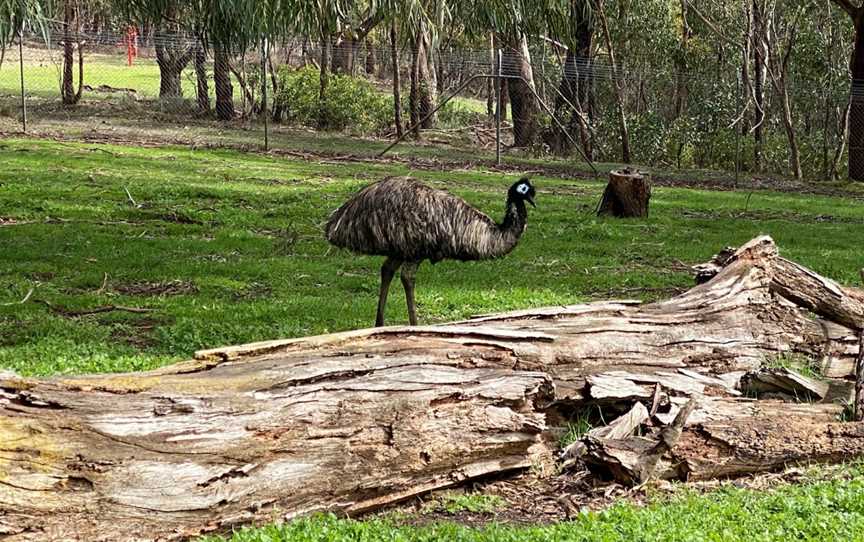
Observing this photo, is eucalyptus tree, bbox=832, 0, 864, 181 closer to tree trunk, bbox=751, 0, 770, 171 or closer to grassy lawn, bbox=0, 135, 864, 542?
tree trunk, bbox=751, 0, 770, 171

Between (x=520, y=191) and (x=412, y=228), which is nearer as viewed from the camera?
(x=412, y=228)

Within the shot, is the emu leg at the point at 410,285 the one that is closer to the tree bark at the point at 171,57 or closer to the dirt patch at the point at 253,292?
the dirt patch at the point at 253,292

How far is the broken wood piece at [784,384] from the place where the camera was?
24.9 ft

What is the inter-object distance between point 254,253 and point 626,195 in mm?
6374

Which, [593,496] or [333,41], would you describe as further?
[333,41]

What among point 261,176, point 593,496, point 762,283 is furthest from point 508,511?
point 261,176

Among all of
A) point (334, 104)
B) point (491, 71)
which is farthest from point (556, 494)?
point (491, 71)

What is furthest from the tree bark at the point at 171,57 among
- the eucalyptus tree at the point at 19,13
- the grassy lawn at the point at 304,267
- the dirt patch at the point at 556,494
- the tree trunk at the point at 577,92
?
the dirt patch at the point at 556,494

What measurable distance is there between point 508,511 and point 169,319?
16.1ft

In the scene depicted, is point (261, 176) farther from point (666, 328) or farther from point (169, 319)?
point (666, 328)

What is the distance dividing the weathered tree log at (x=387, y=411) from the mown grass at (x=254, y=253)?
272 centimetres

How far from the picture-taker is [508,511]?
20.2ft

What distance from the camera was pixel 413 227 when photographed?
9.09 metres

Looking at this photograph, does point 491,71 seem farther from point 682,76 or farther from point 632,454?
point 632,454
